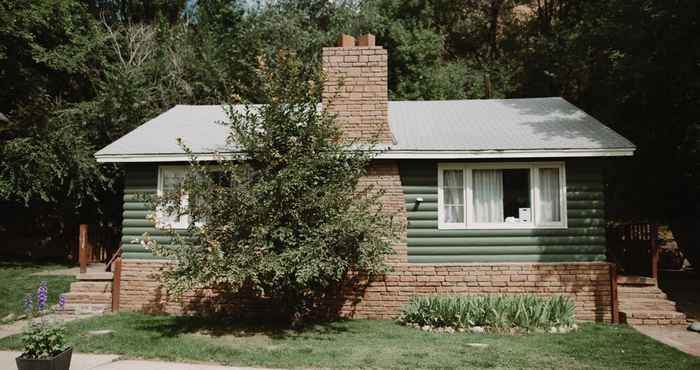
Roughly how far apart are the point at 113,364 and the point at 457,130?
822 centimetres

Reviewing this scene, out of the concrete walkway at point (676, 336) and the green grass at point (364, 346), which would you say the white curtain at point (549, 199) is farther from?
the concrete walkway at point (676, 336)

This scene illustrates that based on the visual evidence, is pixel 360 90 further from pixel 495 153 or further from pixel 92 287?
pixel 92 287

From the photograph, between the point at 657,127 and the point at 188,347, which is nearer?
the point at 188,347

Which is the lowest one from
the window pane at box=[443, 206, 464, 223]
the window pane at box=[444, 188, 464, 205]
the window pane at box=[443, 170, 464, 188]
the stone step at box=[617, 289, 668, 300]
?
the stone step at box=[617, 289, 668, 300]

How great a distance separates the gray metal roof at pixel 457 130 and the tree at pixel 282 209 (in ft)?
4.52

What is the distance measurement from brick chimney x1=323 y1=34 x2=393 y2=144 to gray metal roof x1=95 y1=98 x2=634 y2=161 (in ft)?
2.23

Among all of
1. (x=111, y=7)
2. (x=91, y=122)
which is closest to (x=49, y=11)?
(x=91, y=122)

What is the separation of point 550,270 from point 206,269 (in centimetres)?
667

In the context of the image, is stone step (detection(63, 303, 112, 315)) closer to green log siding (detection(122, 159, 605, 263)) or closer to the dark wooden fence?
green log siding (detection(122, 159, 605, 263))

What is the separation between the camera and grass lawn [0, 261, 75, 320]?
1198 cm

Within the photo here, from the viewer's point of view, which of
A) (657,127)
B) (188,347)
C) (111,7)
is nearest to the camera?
(188,347)

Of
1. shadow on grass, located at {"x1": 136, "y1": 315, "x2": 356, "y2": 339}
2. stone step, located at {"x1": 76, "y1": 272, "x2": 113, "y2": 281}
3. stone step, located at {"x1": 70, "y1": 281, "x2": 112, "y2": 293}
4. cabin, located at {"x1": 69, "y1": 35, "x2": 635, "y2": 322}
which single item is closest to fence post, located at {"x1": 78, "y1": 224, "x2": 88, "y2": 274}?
stone step, located at {"x1": 76, "y1": 272, "x2": 113, "y2": 281}

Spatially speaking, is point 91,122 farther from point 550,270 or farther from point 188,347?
point 550,270

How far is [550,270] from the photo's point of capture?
35.5 ft
